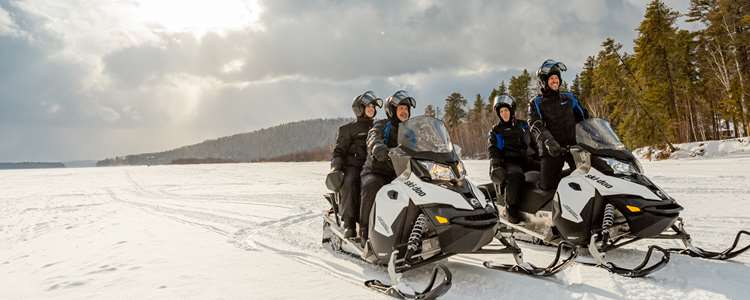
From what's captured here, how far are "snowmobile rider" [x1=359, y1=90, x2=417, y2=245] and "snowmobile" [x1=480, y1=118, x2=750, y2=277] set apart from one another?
193 cm

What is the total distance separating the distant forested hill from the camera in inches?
6890

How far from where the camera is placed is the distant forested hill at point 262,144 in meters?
175

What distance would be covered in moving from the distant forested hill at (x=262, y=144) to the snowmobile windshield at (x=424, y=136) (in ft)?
549

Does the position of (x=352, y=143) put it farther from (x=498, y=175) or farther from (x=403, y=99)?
(x=498, y=175)

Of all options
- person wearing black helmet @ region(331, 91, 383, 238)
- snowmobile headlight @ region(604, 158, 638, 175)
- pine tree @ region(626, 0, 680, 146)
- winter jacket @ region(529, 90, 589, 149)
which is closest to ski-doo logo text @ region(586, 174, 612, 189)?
snowmobile headlight @ region(604, 158, 638, 175)

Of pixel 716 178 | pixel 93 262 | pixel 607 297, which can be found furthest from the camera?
Answer: pixel 716 178

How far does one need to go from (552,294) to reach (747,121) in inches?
1141

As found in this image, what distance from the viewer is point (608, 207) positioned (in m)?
4.47

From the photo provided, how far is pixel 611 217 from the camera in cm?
441

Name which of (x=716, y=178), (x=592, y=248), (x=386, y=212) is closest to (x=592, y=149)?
(x=592, y=248)

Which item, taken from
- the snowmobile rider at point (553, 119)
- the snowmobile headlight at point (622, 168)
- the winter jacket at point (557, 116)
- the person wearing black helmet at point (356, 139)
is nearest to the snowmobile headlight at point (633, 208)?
the snowmobile headlight at point (622, 168)

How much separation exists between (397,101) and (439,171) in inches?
43.7

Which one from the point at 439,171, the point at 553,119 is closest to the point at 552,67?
the point at 553,119

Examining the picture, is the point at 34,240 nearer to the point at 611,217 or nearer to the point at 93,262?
the point at 93,262
